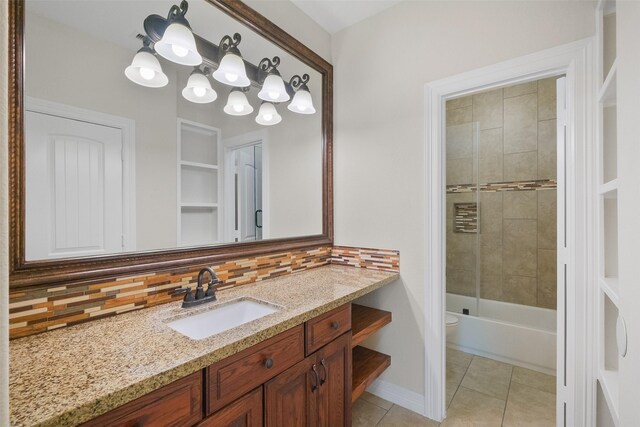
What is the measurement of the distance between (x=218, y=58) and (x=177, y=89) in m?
0.33

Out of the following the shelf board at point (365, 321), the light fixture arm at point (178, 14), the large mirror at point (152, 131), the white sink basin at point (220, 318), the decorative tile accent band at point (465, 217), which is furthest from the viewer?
the decorative tile accent band at point (465, 217)

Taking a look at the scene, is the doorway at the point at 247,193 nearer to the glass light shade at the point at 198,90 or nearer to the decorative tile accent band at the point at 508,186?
the glass light shade at the point at 198,90

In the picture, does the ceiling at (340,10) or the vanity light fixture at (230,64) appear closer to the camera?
the vanity light fixture at (230,64)

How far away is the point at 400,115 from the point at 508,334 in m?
1.98

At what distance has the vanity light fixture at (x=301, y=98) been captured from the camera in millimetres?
1957

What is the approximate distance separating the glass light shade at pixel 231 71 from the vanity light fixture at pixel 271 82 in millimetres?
179

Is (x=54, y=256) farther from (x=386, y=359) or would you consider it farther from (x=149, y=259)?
(x=386, y=359)

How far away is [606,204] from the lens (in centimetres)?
128

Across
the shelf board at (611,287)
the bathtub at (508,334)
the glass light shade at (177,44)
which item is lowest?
the bathtub at (508,334)

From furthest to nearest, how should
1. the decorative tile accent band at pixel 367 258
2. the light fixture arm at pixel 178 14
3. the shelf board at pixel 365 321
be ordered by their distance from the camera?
1. the decorative tile accent band at pixel 367 258
2. the shelf board at pixel 365 321
3. the light fixture arm at pixel 178 14

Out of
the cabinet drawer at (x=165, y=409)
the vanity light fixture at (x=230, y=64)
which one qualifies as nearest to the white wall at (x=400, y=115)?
the vanity light fixture at (x=230, y=64)

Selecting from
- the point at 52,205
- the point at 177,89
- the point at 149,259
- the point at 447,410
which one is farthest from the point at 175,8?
the point at 447,410

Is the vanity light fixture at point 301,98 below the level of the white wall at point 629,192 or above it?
above

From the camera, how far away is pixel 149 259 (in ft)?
4.04
